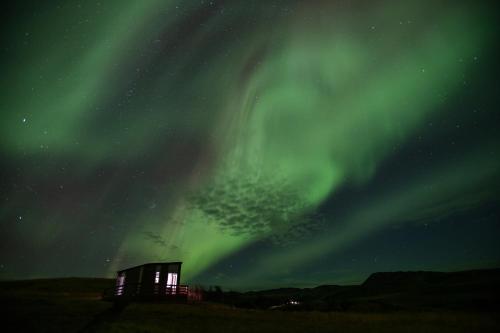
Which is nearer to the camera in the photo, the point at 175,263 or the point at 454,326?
the point at 454,326

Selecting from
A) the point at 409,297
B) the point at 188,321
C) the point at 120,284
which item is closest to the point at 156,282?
the point at 120,284

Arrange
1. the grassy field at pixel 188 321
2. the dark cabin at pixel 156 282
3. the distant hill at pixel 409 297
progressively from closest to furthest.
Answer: the grassy field at pixel 188 321, the dark cabin at pixel 156 282, the distant hill at pixel 409 297

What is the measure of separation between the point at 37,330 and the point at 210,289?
24.4 m

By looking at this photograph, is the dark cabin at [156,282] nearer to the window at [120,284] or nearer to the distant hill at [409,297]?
the window at [120,284]

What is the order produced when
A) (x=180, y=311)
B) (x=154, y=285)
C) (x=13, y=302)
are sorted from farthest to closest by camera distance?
1. (x=154, y=285)
2. (x=13, y=302)
3. (x=180, y=311)

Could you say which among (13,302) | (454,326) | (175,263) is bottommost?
(454,326)

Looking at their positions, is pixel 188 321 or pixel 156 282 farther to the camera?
pixel 156 282

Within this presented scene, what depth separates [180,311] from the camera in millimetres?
25438

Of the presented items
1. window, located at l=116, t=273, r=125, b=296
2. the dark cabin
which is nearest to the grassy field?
the dark cabin

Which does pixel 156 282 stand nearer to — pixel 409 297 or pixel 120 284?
pixel 120 284

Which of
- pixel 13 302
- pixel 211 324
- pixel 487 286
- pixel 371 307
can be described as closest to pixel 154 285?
pixel 13 302

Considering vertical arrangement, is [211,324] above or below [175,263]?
below

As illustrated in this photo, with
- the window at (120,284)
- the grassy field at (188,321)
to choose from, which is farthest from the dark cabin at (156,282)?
the grassy field at (188,321)

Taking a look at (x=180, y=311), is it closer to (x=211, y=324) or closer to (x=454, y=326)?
(x=211, y=324)
